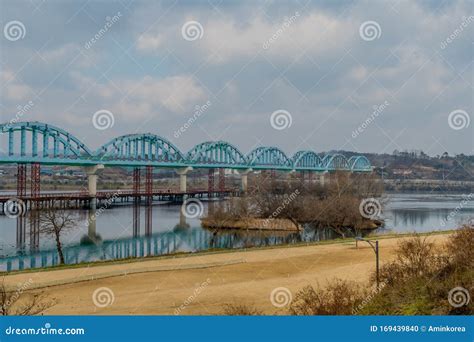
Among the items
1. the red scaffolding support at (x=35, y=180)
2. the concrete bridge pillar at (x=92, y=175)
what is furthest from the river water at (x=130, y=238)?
the concrete bridge pillar at (x=92, y=175)

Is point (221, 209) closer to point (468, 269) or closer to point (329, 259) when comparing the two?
point (329, 259)

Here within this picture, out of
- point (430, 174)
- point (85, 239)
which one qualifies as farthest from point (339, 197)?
point (430, 174)

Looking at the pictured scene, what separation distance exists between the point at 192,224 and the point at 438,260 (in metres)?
32.6

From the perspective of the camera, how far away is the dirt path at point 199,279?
47.8 feet

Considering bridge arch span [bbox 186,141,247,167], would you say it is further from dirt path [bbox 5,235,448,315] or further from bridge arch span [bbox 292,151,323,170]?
dirt path [bbox 5,235,448,315]

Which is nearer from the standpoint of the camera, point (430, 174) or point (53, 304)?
point (53, 304)

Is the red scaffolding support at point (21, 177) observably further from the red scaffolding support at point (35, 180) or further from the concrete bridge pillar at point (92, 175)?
Answer: the concrete bridge pillar at point (92, 175)

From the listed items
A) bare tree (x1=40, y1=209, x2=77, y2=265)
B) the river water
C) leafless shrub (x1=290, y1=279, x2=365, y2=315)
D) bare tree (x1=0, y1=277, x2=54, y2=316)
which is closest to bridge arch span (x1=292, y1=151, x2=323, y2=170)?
the river water

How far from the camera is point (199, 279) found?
60.8 ft

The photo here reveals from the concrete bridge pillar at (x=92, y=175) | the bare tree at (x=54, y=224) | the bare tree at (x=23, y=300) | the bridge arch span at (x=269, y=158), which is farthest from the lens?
the bridge arch span at (x=269, y=158)

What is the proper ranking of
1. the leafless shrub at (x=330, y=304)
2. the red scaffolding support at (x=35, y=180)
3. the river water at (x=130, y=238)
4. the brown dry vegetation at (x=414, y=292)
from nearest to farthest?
the brown dry vegetation at (x=414, y=292) < the leafless shrub at (x=330, y=304) < the river water at (x=130, y=238) < the red scaffolding support at (x=35, y=180)

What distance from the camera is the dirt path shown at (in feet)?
47.8

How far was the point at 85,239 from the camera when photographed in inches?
1342

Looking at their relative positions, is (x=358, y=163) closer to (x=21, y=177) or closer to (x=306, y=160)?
(x=306, y=160)
